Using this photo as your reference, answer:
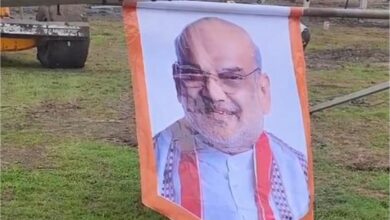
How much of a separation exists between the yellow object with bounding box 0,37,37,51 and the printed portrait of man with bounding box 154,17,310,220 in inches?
263

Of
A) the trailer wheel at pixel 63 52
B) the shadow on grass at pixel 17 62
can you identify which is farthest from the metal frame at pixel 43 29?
the shadow on grass at pixel 17 62

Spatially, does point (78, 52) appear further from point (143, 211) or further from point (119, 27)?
point (143, 211)

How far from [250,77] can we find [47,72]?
6.45 metres

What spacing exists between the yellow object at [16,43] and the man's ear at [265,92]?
670cm

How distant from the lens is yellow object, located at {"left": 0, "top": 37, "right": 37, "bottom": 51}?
10273mm

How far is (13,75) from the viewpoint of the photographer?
9609 mm

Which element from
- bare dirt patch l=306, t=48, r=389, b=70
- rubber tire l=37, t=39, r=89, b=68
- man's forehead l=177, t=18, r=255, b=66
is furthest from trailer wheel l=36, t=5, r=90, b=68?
man's forehead l=177, t=18, r=255, b=66

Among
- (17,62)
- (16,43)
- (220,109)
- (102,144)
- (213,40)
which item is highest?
(213,40)

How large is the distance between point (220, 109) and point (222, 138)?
13 cm

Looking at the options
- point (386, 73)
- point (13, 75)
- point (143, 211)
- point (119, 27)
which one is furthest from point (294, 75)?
point (119, 27)

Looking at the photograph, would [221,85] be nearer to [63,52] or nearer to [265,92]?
[265,92]

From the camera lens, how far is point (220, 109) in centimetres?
389

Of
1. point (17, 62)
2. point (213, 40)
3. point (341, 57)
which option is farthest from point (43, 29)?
point (213, 40)

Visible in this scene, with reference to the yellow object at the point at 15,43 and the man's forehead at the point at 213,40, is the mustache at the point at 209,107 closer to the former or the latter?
the man's forehead at the point at 213,40
